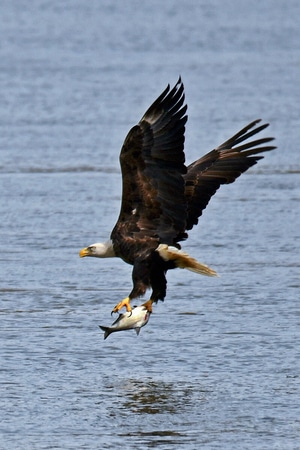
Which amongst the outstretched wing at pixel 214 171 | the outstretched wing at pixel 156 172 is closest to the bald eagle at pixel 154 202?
the outstretched wing at pixel 156 172

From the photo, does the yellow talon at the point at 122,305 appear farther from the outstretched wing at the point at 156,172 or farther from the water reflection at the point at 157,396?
the water reflection at the point at 157,396

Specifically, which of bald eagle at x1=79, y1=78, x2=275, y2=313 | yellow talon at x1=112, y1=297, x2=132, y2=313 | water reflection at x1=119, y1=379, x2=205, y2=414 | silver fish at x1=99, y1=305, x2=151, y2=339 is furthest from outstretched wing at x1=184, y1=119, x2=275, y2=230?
water reflection at x1=119, y1=379, x2=205, y2=414

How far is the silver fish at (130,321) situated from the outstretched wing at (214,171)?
1.04 m

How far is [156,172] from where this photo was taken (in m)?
6.84

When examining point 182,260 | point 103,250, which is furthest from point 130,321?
point 103,250

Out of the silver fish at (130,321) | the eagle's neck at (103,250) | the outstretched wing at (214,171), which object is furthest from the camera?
the outstretched wing at (214,171)

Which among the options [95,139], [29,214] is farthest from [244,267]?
[95,139]

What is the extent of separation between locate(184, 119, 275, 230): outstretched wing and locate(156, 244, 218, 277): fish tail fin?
1.56ft

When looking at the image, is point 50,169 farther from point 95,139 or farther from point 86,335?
point 86,335

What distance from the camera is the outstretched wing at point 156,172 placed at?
22.3 feet

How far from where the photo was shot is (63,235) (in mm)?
9273

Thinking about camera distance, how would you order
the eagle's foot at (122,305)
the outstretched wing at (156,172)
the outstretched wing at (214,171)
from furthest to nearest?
the outstretched wing at (214,171), the outstretched wing at (156,172), the eagle's foot at (122,305)

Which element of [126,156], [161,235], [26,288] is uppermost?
[126,156]

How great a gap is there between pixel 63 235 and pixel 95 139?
3.66 m
